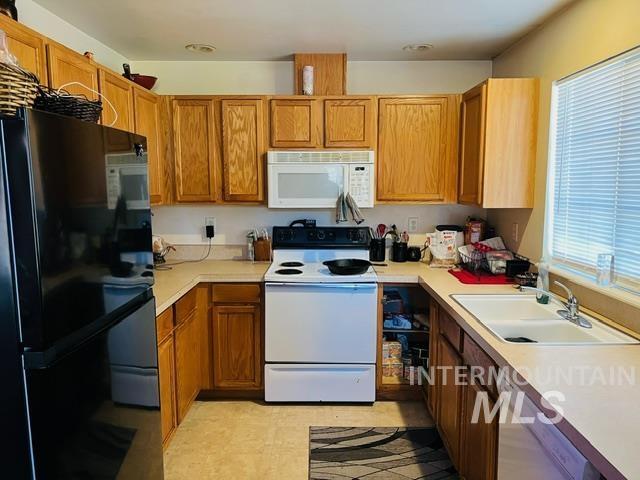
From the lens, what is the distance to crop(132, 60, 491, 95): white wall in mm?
3182

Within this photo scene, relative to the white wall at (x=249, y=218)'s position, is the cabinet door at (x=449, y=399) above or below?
below

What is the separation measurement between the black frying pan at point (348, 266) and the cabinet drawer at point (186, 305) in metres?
0.90

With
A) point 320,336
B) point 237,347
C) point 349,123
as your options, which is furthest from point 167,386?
point 349,123

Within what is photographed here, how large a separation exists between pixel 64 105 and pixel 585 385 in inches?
72.1

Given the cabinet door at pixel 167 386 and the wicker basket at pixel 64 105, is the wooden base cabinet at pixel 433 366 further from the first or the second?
the wicker basket at pixel 64 105

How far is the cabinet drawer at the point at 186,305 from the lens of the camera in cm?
240

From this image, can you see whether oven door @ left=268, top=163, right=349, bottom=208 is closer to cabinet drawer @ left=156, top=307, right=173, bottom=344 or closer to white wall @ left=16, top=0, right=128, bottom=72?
cabinet drawer @ left=156, top=307, right=173, bottom=344

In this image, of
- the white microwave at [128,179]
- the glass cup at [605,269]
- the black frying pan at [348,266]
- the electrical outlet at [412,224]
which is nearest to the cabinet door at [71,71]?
the white microwave at [128,179]

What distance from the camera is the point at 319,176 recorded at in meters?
2.93

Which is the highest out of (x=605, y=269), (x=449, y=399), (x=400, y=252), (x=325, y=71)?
(x=325, y=71)

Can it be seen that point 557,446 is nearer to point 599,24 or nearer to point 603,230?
point 603,230

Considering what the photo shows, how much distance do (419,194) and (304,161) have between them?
0.86 m

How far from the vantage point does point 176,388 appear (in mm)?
2371

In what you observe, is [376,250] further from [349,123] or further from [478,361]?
[478,361]
